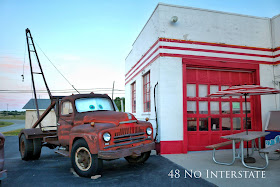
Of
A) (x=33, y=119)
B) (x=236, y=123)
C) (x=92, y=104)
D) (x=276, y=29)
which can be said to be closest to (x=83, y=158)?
(x=92, y=104)

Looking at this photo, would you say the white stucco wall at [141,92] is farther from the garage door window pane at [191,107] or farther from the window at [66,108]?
the window at [66,108]

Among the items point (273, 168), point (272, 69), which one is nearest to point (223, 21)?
point (272, 69)

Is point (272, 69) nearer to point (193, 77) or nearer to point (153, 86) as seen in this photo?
point (193, 77)

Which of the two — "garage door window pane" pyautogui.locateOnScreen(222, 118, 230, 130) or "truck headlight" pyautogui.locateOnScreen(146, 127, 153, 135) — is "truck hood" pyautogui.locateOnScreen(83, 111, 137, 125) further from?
"garage door window pane" pyautogui.locateOnScreen(222, 118, 230, 130)

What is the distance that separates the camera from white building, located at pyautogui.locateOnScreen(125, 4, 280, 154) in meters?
7.60

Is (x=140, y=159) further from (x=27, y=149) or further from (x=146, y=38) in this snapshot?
(x=146, y=38)

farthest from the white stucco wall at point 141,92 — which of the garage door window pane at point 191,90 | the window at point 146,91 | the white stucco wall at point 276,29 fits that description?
the white stucco wall at point 276,29

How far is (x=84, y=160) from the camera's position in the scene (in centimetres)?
510

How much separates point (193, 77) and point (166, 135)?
2430mm

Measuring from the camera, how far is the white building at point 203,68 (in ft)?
24.9

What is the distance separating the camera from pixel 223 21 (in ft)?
27.9

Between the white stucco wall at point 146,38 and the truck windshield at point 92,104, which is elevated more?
the white stucco wall at point 146,38

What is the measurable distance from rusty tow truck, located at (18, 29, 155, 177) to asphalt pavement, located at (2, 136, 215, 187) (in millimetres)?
305

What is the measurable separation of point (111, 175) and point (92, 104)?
6.86ft
